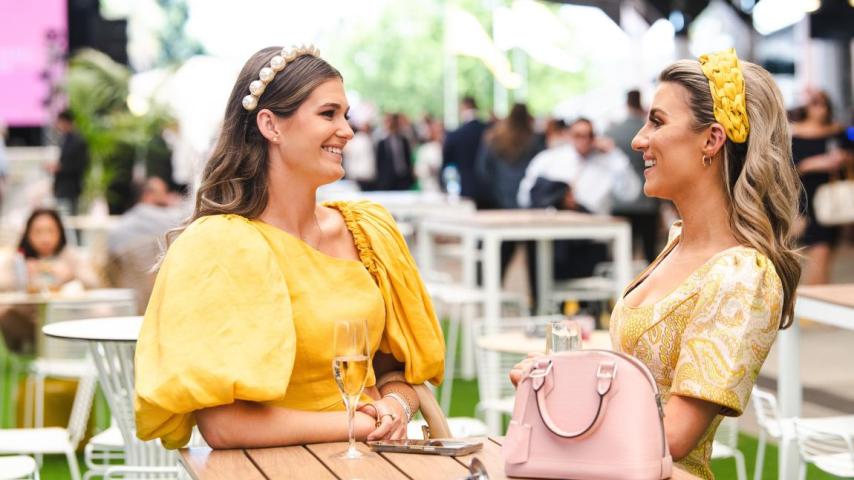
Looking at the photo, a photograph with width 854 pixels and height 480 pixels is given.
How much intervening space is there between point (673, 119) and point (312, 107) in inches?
30.2

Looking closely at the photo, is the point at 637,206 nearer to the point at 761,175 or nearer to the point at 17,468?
the point at 17,468

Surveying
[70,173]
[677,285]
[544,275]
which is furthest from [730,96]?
[70,173]

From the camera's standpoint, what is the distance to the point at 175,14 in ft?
75.4

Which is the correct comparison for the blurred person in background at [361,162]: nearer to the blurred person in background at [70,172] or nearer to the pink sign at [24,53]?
the blurred person in background at [70,172]

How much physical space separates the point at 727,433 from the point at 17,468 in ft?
11.6

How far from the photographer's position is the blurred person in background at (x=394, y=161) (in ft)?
53.0

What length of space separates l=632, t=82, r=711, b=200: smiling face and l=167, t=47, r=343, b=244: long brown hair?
0.71 metres

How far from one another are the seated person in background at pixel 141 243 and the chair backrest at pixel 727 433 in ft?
10.0

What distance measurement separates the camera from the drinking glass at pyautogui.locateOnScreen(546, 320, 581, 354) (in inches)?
88.4

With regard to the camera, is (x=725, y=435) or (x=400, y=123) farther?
(x=400, y=123)

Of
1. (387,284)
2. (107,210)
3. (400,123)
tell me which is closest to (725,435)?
(387,284)

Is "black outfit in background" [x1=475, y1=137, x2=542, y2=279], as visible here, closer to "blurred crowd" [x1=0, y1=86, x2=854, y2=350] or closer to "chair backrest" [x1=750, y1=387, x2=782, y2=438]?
"blurred crowd" [x1=0, y1=86, x2=854, y2=350]

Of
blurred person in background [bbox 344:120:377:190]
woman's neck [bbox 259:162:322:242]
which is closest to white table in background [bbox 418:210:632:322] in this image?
woman's neck [bbox 259:162:322:242]

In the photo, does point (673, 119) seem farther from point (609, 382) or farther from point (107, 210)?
point (107, 210)
